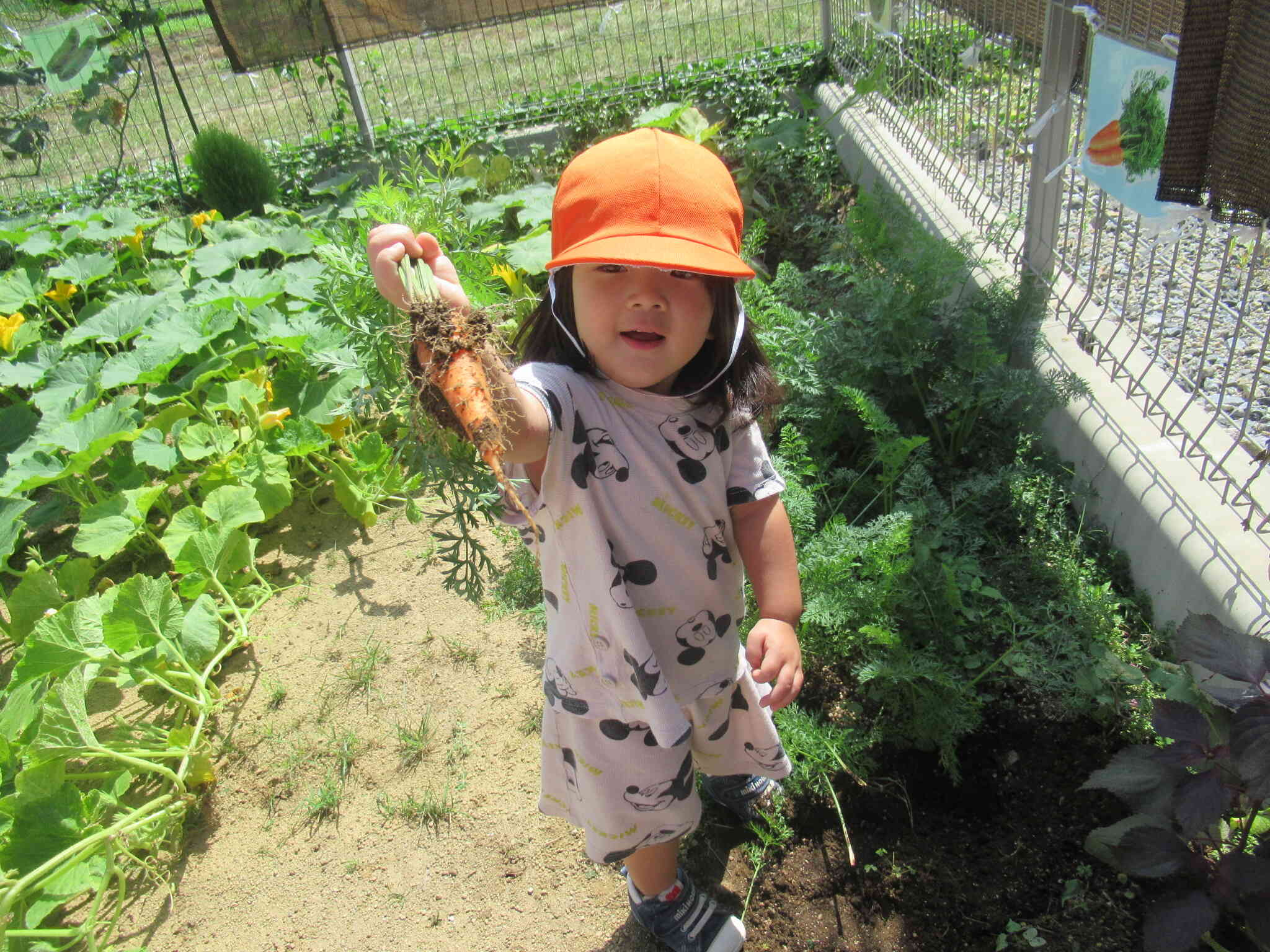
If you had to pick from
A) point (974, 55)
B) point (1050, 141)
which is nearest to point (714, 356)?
point (1050, 141)

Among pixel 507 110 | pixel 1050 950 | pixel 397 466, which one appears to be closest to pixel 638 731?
pixel 1050 950

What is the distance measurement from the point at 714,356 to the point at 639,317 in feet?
0.82

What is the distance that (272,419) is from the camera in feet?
10.4

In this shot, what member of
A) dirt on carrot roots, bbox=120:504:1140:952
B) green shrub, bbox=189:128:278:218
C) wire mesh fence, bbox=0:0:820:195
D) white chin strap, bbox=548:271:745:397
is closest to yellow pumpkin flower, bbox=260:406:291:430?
dirt on carrot roots, bbox=120:504:1140:952

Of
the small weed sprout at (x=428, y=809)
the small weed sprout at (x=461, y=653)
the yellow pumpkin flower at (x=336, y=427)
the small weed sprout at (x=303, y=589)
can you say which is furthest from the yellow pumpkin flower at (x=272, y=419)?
the small weed sprout at (x=428, y=809)

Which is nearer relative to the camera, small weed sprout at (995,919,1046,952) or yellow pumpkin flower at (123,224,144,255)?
small weed sprout at (995,919,1046,952)

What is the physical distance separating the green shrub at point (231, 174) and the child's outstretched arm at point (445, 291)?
4691 mm

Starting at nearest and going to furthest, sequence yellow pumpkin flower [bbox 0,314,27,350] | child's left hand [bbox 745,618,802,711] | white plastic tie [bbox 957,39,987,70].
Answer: child's left hand [bbox 745,618,802,711]
white plastic tie [bbox 957,39,987,70]
yellow pumpkin flower [bbox 0,314,27,350]

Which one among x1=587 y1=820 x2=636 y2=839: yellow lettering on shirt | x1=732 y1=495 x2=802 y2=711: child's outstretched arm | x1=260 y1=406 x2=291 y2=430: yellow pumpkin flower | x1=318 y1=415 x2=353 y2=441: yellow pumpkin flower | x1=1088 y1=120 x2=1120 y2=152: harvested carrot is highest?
x1=1088 y1=120 x2=1120 y2=152: harvested carrot

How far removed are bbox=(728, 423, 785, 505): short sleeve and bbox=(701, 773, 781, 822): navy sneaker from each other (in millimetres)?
762

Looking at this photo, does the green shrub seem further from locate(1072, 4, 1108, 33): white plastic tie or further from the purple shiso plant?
the purple shiso plant

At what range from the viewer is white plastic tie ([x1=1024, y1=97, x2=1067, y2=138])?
8.29 feet

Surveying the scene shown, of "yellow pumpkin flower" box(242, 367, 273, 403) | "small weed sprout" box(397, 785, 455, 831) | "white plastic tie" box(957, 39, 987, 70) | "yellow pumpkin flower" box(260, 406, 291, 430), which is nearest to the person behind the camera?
"small weed sprout" box(397, 785, 455, 831)

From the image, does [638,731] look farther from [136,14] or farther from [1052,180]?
[136,14]
